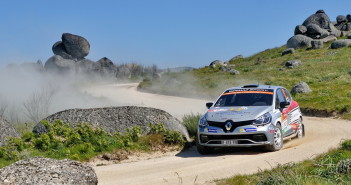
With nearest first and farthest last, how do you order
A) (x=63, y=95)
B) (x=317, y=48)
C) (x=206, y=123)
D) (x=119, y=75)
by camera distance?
(x=206, y=123)
(x=63, y=95)
(x=317, y=48)
(x=119, y=75)

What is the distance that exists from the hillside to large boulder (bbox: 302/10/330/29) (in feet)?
48.5

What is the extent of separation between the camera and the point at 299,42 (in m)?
68.2

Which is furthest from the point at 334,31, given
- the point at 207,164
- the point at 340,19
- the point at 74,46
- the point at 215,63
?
the point at 207,164

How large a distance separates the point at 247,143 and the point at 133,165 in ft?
9.81

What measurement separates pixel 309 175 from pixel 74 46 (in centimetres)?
7624

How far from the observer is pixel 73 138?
44.7 ft

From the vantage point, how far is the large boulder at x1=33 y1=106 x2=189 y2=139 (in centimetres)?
1524

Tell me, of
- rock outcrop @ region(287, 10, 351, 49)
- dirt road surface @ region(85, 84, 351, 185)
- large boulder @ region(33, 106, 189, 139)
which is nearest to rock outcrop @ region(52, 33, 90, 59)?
rock outcrop @ region(287, 10, 351, 49)

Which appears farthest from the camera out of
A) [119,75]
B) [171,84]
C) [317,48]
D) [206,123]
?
[119,75]

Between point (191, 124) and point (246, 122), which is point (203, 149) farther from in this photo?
point (191, 124)

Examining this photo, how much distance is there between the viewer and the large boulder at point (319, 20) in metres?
77.6

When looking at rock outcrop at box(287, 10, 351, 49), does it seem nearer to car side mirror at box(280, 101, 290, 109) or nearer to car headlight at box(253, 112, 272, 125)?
car side mirror at box(280, 101, 290, 109)

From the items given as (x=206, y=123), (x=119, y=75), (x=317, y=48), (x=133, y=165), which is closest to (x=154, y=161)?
(x=133, y=165)

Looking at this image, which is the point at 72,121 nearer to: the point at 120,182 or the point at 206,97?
the point at 120,182
